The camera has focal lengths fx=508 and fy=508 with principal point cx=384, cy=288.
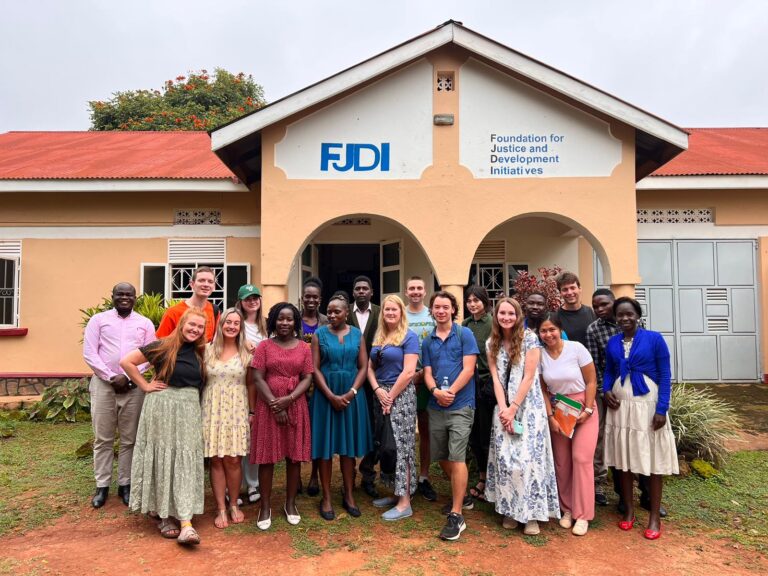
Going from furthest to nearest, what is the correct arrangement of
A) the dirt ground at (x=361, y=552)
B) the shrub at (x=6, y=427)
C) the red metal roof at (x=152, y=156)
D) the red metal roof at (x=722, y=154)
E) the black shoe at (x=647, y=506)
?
the red metal roof at (x=722, y=154), the red metal roof at (x=152, y=156), the shrub at (x=6, y=427), the black shoe at (x=647, y=506), the dirt ground at (x=361, y=552)

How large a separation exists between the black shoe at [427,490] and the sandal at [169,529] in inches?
72.3

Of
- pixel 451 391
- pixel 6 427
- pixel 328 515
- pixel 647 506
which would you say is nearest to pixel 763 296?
pixel 647 506

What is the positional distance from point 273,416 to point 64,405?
15.9 ft

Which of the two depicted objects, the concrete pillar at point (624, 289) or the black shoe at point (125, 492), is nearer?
the black shoe at point (125, 492)

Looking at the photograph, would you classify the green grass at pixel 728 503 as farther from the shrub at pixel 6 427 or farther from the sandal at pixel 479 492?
the shrub at pixel 6 427

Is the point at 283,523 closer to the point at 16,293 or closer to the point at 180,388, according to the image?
the point at 180,388

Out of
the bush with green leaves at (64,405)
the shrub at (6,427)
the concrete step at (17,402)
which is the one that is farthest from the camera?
the concrete step at (17,402)

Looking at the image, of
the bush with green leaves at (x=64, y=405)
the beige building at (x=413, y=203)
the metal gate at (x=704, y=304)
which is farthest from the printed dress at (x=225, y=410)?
the metal gate at (x=704, y=304)

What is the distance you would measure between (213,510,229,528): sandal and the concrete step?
512cm

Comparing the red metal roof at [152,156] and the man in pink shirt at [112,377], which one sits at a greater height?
the red metal roof at [152,156]

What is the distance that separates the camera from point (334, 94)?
605cm

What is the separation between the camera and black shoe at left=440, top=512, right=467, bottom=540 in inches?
132

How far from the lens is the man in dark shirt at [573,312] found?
3936mm

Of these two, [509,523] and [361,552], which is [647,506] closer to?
[509,523]
